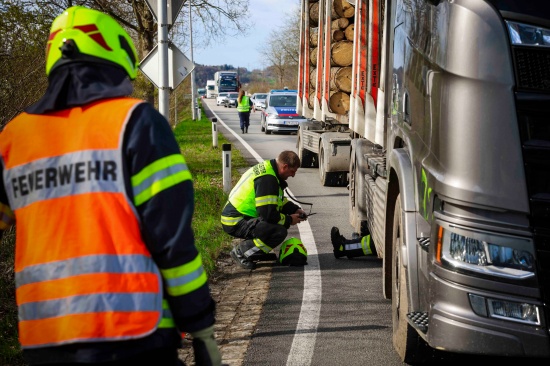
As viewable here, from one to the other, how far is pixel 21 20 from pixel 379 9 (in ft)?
13.3

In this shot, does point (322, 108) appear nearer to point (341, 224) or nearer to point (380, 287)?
point (341, 224)

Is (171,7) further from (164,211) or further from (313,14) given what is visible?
(313,14)

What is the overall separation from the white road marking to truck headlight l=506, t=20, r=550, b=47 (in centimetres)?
254

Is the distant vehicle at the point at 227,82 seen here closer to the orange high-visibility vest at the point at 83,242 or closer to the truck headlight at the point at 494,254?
the truck headlight at the point at 494,254

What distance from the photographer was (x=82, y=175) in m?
2.37

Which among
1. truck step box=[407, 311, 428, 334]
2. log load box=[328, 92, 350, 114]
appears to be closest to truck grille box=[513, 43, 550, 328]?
truck step box=[407, 311, 428, 334]

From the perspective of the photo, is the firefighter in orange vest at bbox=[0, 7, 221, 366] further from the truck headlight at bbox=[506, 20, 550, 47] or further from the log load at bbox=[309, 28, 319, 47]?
the log load at bbox=[309, 28, 319, 47]

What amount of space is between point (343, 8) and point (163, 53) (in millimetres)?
6044

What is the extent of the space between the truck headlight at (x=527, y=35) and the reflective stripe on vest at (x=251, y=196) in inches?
176

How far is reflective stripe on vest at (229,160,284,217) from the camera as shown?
802cm

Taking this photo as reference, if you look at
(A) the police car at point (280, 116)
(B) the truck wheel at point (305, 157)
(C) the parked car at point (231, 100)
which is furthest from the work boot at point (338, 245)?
(C) the parked car at point (231, 100)

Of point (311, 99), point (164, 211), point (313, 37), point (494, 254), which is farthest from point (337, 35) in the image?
point (164, 211)

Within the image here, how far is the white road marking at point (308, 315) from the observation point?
542 centimetres

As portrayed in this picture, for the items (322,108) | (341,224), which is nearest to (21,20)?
(341,224)
